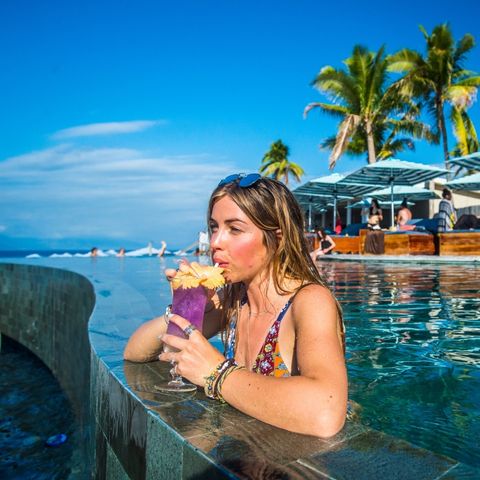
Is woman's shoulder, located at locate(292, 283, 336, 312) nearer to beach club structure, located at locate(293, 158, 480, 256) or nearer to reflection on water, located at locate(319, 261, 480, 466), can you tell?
reflection on water, located at locate(319, 261, 480, 466)

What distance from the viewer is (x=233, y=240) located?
1.92 m

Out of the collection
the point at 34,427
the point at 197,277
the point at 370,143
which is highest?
the point at 370,143

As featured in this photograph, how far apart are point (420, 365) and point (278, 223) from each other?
5.89 ft

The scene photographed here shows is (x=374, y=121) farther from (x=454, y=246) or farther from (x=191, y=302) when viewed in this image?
(x=191, y=302)

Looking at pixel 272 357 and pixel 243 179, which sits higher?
pixel 243 179

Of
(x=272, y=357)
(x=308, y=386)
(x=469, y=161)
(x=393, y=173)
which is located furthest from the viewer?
(x=393, y=173)

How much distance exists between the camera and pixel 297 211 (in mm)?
2018

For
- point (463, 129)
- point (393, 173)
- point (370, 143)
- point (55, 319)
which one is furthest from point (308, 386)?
point (463, 129)

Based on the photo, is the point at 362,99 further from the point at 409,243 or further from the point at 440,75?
the point at 409,243

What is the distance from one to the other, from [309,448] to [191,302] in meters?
0.66

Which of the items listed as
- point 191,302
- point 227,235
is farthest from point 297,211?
point 191,302

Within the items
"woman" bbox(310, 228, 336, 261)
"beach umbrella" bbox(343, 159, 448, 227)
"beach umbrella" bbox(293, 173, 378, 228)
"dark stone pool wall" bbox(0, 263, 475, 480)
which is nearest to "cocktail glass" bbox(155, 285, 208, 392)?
"dark stone pool wall" bbox(0, 263, 475, 480)

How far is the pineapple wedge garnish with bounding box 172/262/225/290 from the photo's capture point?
5.60 feet

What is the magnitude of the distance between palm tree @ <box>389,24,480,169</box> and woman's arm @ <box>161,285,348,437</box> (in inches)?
912
